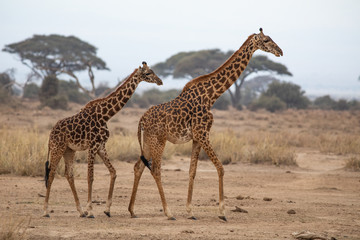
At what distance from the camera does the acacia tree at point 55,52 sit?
42.2 metres

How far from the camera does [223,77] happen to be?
757 cm

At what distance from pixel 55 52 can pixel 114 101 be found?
3741cm

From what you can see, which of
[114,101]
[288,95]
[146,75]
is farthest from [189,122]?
[288,95]

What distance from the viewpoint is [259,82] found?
8319 centimetres

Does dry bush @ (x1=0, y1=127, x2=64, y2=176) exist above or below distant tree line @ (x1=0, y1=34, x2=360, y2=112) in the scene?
below

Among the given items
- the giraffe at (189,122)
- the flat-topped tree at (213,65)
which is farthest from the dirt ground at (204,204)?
the flat-topped tree at (213,65)

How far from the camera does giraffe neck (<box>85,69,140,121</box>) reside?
293 inches

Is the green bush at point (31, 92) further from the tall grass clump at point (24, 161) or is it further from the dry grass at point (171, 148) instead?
the tall grass clump at point (24, 161)

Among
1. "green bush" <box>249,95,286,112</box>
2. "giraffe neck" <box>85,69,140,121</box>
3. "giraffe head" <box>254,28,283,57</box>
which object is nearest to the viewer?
"giraffe neck" <box>85,69,140,121</box>

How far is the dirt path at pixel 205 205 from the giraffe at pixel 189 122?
0.50 metres

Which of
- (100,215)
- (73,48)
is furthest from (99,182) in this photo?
(73,48)

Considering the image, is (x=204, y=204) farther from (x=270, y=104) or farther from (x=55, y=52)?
(x=55, y=52)

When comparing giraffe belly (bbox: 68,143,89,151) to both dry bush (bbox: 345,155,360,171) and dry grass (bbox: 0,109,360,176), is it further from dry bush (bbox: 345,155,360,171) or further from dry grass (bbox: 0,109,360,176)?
dry bush (bbox: 345,155,360,171)

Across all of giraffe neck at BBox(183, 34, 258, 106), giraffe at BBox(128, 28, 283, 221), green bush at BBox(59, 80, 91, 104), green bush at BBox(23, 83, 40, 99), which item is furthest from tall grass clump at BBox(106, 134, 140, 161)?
green bush at BBox(23, 83, 40, 99)
